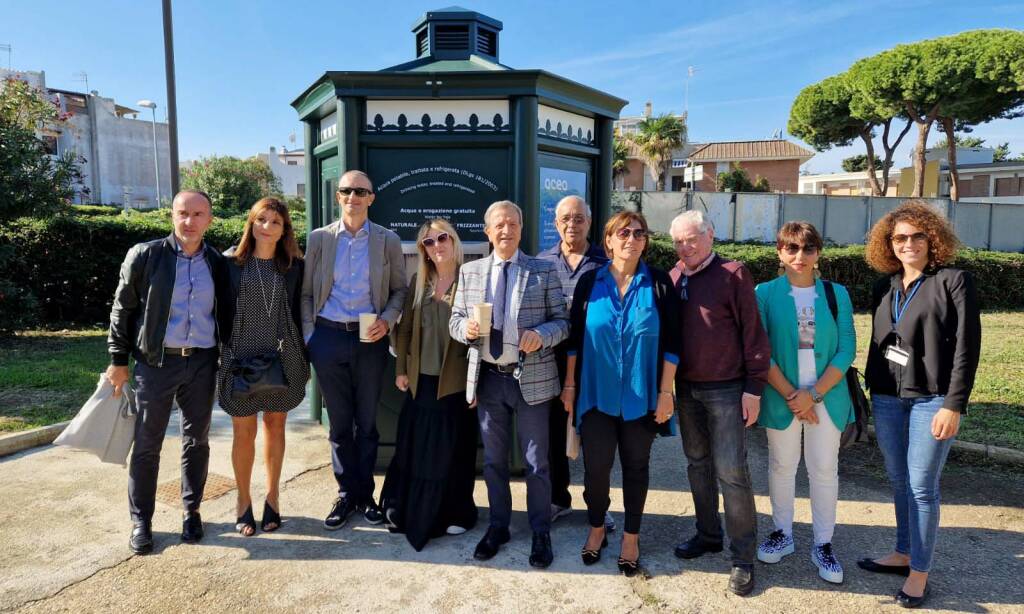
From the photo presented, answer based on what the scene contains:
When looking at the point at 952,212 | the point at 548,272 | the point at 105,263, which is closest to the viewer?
the point at 548,272

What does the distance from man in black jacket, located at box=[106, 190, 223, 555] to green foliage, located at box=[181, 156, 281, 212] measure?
28.5 meters

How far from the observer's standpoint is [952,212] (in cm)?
2205

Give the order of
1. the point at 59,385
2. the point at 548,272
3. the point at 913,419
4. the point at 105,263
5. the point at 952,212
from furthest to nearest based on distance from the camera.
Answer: the point at 952,212
the point at 105,263
the point at 59,385
the point at 548,272
the point at 913,419

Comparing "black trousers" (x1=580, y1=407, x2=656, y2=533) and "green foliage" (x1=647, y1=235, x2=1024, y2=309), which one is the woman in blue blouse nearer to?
"black trousers" (x1=580, y1=407, x2=656, y2=533)

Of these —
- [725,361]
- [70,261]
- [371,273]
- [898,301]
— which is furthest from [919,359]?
[70,261]

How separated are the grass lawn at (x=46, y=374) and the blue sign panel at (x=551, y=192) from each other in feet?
14.4

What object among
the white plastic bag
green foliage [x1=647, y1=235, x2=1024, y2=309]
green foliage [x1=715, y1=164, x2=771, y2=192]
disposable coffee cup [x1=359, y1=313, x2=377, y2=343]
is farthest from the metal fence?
green foliage [x1=715, y1=164, x2=771, y2=192]

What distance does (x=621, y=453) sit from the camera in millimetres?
3369

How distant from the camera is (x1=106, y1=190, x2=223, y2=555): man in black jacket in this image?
3.46 meters

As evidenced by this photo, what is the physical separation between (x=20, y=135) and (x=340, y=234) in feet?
24.1

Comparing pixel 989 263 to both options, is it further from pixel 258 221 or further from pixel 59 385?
pixel 59 385

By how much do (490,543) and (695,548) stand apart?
1.11 m

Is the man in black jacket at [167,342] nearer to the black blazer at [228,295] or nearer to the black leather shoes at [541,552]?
the black blazer at [228,295]

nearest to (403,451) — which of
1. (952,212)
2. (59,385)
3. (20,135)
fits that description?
(59,385)
